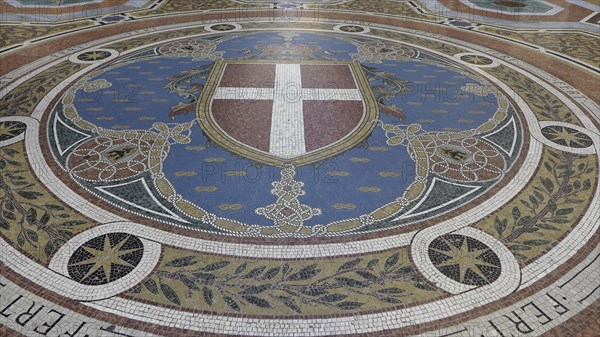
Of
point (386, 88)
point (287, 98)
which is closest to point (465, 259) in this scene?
point (287, 98)

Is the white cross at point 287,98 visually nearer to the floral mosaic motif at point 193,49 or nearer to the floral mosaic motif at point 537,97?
the floral mosaic motif at point 193,49

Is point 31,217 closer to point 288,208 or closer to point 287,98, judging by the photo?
point 288,208

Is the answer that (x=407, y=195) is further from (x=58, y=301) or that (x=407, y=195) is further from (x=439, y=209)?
(x=58, y=301)

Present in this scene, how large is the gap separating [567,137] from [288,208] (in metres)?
3.78

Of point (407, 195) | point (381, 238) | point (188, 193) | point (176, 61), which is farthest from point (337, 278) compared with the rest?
point (176, 61)

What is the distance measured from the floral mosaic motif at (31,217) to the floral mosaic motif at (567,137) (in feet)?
17.9

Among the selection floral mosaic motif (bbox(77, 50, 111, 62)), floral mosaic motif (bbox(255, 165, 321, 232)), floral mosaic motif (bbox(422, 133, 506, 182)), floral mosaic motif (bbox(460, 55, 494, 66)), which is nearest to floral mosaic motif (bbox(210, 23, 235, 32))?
floral mosaic motif (bbox(77, 50, 111, 62))

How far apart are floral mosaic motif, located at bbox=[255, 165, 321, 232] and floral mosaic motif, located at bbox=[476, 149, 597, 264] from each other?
172 cm

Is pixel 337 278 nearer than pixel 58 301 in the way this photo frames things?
No

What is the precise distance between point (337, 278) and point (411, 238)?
0.88m

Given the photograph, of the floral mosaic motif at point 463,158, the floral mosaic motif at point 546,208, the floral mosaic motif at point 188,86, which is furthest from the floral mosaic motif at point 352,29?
the floral mosaic motif at point 546,208

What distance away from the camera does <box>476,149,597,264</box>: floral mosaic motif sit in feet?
13.6

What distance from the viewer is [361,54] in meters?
8.28

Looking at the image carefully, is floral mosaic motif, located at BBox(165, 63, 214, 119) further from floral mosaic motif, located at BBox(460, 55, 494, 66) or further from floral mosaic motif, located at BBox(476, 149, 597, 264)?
floral mosaic motif, located at BBox(460, 55, 494, 66)
